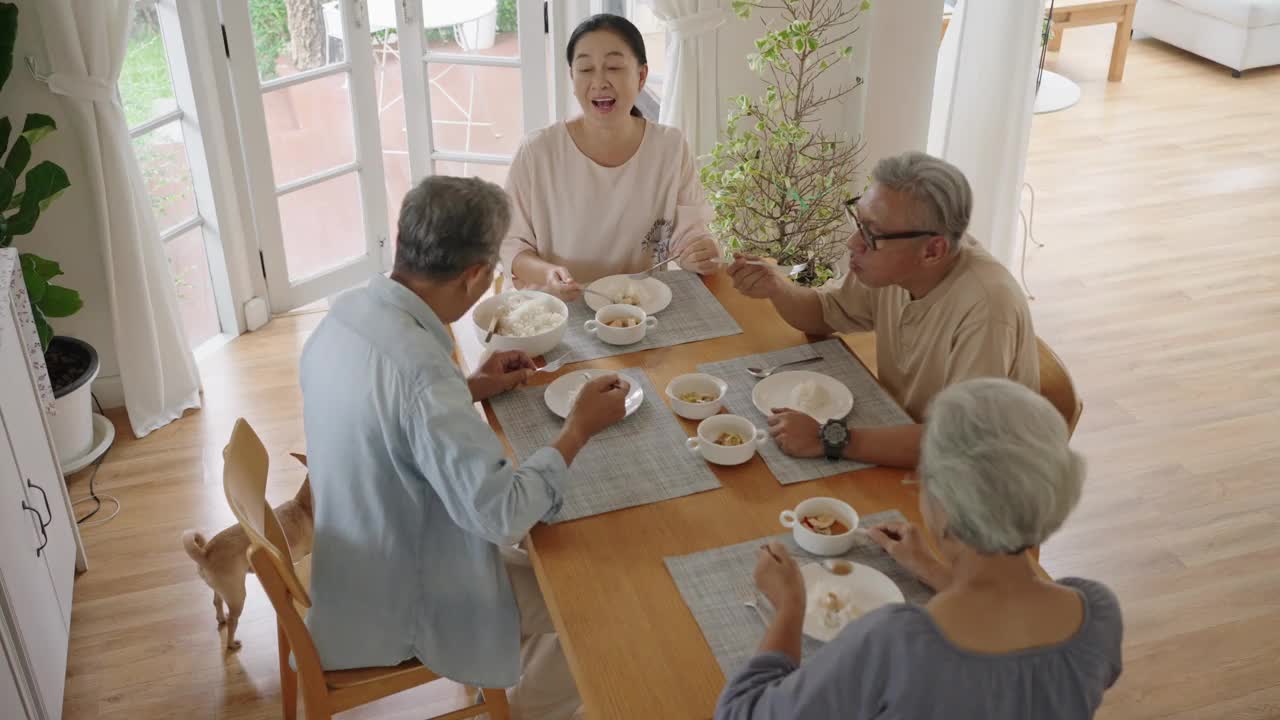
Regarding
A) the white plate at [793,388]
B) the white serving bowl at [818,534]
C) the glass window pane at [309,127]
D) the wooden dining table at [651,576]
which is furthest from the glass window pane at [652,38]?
the white serving bowl at [818,534]

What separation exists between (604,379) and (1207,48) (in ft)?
20.5

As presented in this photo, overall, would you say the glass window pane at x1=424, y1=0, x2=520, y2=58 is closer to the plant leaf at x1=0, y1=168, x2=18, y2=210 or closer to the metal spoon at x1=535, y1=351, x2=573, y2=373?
the plant leaf at x1=0, y1=168, x2=18, y2=210

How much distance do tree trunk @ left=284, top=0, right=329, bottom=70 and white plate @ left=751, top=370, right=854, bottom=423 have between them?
2525mm

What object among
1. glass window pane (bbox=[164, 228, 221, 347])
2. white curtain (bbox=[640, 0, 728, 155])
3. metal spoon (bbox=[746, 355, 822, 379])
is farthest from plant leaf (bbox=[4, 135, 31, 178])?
metal spoon (bbox=[746, 355, 822, 379])

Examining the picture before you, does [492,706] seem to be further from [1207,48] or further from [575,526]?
[1207,48]

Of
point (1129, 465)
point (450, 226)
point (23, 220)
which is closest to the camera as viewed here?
point (450, 226)

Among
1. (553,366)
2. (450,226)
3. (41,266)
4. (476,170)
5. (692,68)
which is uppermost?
(450,226)

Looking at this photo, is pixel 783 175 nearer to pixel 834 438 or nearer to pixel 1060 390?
pixel 1060 390

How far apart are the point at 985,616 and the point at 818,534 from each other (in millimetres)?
496

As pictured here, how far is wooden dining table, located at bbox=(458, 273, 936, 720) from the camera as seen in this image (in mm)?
1626

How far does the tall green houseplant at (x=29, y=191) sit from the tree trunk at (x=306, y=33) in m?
0.99

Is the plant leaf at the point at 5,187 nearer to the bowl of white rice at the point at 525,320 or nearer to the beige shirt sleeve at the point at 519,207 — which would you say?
the beige shirt sleeve at the point at 519,207

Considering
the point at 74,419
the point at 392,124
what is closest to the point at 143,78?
the point at 392,124

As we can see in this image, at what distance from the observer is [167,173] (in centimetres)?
393
